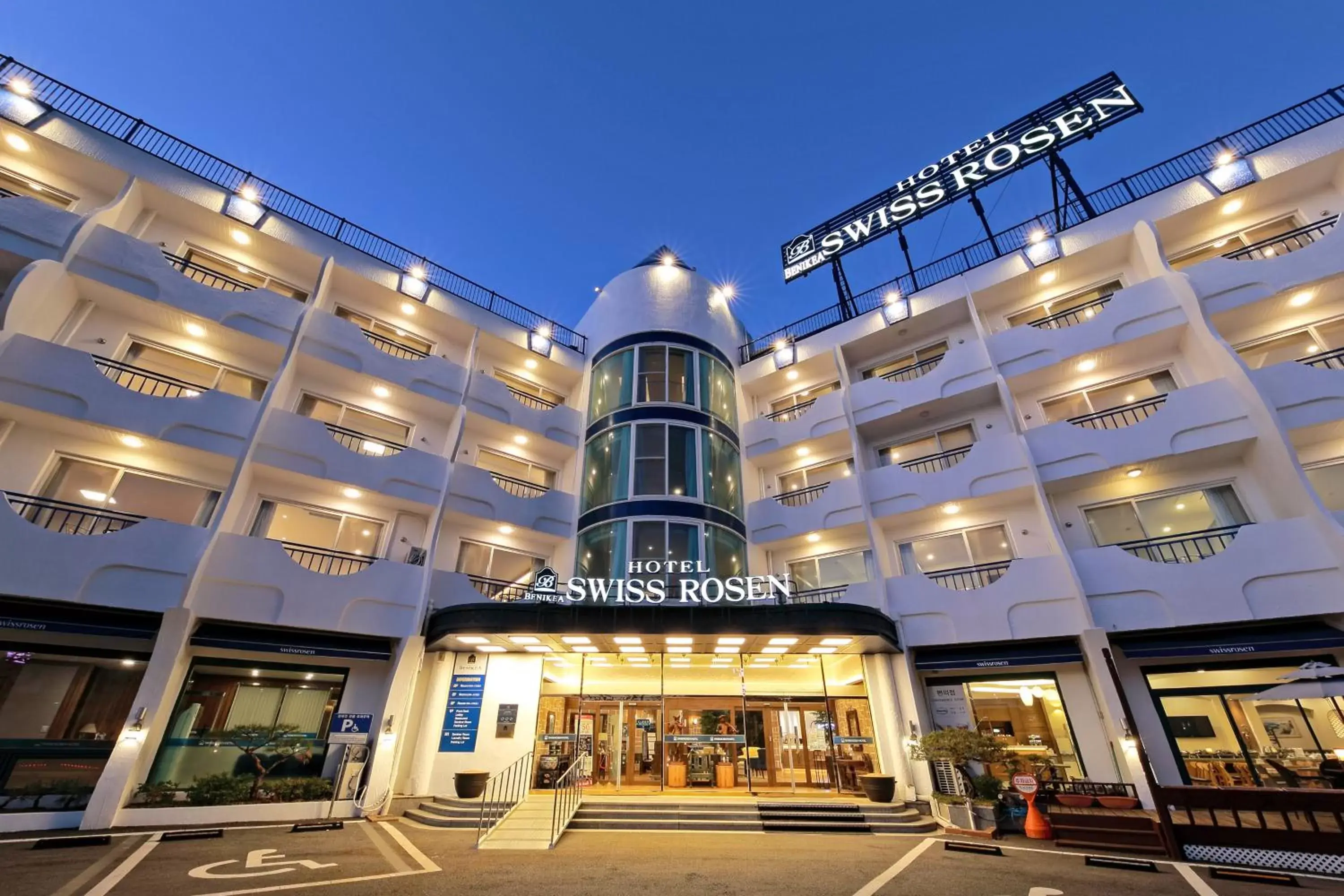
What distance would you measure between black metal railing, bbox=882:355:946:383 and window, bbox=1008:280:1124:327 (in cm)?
274

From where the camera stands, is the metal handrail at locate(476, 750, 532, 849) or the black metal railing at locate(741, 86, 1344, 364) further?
the black metal railing at locate(741, 86, 1344, 364)

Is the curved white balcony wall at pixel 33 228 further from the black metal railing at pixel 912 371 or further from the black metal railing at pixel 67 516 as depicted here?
the black metal railing at pixel 912 371

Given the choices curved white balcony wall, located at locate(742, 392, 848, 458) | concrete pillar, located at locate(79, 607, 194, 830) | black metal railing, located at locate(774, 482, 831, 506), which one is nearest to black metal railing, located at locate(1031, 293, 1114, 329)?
curved white balcony wall, located at locate(742, 392, 848, 458)

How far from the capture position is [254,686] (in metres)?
13.8

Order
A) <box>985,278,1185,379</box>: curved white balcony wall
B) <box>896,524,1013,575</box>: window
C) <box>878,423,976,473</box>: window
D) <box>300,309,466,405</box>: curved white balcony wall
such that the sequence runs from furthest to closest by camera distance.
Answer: <box>878,423,976,473</box>: window
<box>300,309,466,405</box>: curved white balcony wall
<box>896,524,1013,575</box>: window
<box>985,278,1185,379</box>: curved white balcony wall

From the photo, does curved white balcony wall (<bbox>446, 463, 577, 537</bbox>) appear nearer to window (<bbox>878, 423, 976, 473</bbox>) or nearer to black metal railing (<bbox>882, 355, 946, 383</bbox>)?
window (<bbox>878, 423, 976, 473</bbox>)

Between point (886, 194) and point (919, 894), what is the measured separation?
2502cm

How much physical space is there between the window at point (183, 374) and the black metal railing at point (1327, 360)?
27645mm

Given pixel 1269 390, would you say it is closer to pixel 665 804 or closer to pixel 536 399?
pixel 665 804

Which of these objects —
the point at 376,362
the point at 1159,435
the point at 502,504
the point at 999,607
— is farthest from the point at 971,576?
the point at 376,362

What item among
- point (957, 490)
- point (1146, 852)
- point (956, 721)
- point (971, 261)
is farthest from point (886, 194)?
point (1146, 852)

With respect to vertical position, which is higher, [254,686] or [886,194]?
[886,194]

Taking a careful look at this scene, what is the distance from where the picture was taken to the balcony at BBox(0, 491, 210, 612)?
11.1 m

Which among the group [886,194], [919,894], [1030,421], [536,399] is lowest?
[919,894]
